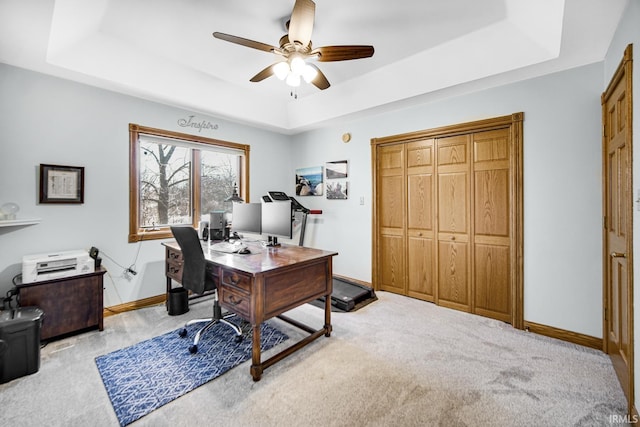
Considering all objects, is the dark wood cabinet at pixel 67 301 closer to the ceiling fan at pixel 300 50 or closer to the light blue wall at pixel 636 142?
the ceiling fan at pixel 300 50

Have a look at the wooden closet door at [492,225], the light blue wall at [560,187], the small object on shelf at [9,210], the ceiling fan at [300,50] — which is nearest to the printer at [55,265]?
Answer: the small object on shelf at [9,210]

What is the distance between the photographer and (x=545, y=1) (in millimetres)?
2035

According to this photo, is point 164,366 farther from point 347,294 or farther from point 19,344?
point 347,294

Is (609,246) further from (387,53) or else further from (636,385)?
(387,53)

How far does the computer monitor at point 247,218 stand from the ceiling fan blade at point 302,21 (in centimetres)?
172

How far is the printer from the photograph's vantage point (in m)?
2.40

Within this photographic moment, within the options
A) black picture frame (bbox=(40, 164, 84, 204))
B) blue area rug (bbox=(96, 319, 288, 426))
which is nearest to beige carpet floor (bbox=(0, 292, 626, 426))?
blue area rug (bbox=(96, 319, 288, 426))

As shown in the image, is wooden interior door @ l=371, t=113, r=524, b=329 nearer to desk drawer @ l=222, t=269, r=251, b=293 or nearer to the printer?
desk drawer @ l=222, t=269, r=251, b=293

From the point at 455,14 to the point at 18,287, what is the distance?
13.8 feet

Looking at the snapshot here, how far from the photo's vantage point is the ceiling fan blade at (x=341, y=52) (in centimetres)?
208

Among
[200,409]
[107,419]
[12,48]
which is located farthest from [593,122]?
[12,48]

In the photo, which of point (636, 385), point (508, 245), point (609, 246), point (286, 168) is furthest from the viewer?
point (286, 168)

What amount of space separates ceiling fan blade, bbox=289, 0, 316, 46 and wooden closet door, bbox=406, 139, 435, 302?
207 centimetres

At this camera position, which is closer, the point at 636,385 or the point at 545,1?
the point at 636,385
